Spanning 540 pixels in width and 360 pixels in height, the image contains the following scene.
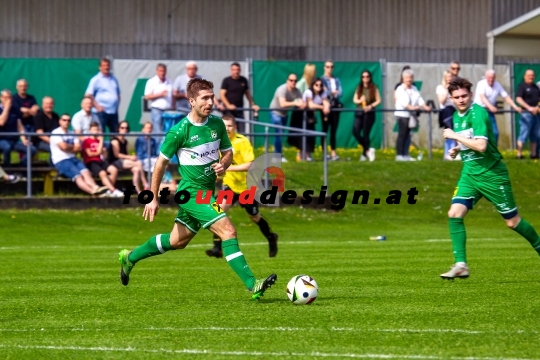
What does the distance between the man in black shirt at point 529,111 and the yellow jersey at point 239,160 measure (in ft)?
39.3

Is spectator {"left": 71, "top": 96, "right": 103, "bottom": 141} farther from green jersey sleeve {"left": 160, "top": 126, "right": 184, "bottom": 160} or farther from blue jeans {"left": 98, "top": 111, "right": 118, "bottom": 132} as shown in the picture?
green jersey sleeve {"left": 160, "top": 126, "right": 184, "bottom": 160}

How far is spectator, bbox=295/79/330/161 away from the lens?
82.1 ft

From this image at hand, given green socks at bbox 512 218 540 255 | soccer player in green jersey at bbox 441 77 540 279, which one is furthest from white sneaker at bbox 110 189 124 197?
green socks at bbox 512 218 540 255

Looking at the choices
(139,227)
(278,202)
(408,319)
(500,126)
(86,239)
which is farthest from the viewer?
(500,126)

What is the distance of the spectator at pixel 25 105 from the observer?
22969mm

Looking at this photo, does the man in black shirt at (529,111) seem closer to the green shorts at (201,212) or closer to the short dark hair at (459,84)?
the short dark hair at (459,84)

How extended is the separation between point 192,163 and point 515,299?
125 inches

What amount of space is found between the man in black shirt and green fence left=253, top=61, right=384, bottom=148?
12.0 ft

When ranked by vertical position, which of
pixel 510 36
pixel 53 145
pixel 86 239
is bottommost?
pixel 86 239

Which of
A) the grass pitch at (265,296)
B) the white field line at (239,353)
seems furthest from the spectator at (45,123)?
the white field line at (239,353)

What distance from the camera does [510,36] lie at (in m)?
27.1

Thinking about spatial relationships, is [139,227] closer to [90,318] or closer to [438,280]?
[438,280]

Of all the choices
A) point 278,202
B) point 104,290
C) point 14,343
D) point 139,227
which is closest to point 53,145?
point 139,227

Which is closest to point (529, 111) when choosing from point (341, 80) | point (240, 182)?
point (341, 80)
